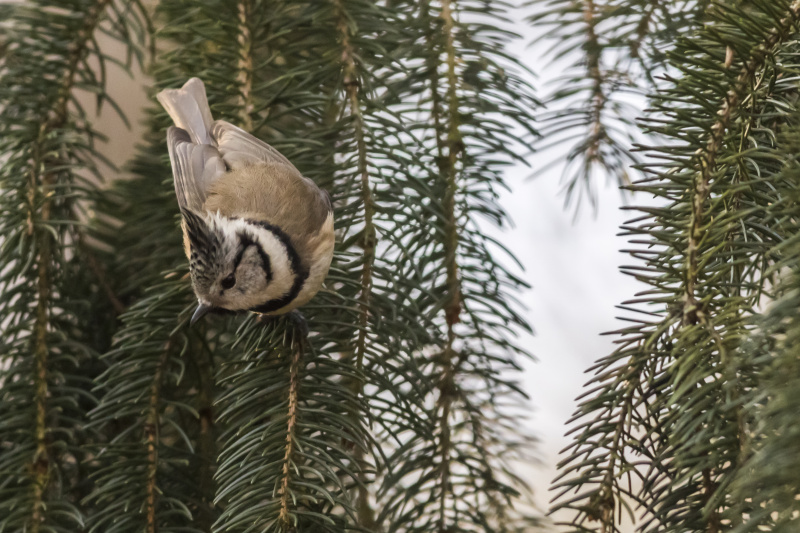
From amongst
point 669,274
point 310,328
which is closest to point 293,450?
point 310,328

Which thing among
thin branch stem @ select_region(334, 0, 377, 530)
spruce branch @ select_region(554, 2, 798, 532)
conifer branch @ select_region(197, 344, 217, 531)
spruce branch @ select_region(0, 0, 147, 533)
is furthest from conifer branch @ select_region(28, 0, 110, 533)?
spruce branch @ select_region(554, 2, 798, 532)

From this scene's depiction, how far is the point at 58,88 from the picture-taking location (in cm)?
64

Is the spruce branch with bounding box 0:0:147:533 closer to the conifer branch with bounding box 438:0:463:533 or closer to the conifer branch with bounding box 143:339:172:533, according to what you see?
the conifer branch with bounding box 143:339:172:533

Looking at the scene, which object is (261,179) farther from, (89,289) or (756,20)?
(756,20)

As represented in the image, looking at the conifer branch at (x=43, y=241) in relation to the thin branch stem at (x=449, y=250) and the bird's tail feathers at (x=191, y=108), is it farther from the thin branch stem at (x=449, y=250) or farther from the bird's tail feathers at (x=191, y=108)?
the thin branch stem at (x=449, y=250)

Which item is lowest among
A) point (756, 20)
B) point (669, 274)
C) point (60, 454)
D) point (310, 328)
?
point (60, 454)

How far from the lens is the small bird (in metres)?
0.56

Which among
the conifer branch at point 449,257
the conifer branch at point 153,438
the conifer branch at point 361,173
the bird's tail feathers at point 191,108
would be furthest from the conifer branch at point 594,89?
the conifer branch at point 153,438

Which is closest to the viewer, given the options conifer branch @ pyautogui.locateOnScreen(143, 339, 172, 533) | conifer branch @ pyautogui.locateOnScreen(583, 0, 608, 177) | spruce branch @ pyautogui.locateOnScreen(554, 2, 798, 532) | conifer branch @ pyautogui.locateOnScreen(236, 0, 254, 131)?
spruce branch @ pyautogui.locateOnScreen(554, 2, 798, 532)

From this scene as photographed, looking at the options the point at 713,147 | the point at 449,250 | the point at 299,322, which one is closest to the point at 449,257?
the point at 449,250

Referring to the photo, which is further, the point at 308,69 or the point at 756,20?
the point at 308,69

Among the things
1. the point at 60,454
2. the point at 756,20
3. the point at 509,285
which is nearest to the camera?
the point at 756,20

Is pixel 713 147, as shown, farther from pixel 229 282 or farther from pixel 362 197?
pixel 229 282

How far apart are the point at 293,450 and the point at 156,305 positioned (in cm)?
19
